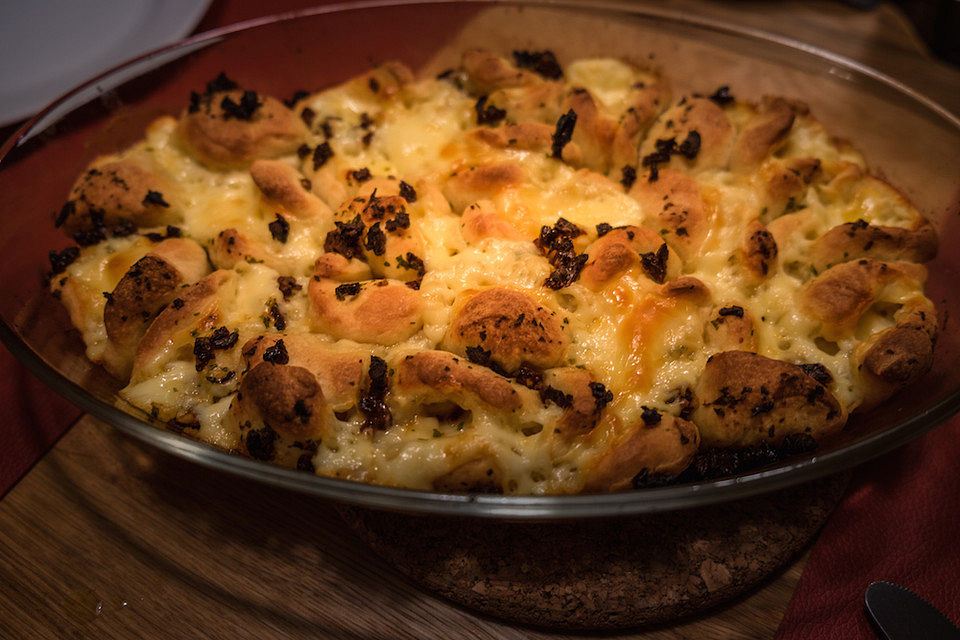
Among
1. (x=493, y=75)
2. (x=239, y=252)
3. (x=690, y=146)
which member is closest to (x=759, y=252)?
(x=690, y=146)

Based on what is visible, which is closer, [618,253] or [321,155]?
[618,253]

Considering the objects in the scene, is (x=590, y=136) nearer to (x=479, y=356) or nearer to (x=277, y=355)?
(x=479, y=356)

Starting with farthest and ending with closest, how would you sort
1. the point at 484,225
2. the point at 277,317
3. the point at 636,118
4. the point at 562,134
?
the point at 636,118 → the point at 562,134 → the point at 484,225 → the point at 277,317

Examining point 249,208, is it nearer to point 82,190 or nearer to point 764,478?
point 82,190

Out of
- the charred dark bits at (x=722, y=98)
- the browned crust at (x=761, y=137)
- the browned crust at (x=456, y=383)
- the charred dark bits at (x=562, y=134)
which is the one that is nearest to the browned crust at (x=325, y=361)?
the browned crust at (x=456, y=383)

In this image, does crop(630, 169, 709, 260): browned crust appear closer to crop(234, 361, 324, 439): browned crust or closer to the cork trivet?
the cork trivet

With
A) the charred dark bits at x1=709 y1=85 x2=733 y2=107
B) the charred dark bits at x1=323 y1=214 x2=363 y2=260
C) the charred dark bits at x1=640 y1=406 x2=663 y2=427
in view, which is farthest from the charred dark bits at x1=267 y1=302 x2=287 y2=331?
the charred dark bits at x1=709 y1=85 x2=733 y2=107

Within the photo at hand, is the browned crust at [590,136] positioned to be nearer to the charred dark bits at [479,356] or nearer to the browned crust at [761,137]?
the browned crust at [761,137]
